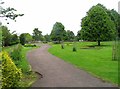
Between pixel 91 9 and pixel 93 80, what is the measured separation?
5655 centimetres

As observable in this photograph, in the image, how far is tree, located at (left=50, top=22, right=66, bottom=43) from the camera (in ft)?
338

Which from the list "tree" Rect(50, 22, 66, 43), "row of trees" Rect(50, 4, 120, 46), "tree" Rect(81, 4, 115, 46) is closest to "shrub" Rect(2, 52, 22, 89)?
"row of trees" Rect(50, 4, 120, 46)

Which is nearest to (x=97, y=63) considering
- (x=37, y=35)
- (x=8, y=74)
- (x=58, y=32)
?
(x=8, y=74)

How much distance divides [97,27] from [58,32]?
4006cm

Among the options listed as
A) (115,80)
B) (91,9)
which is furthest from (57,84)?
(91,9)

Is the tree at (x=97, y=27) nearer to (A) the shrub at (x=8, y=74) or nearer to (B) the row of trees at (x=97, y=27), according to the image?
(B) the row of trees at (x=97, y=27)

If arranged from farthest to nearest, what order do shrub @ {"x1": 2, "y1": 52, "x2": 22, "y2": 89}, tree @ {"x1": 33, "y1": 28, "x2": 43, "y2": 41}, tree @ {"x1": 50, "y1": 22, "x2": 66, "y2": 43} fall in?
tree @ {"x1": 33, "y1": 28, "x2": 43, "y2": 41} → tree @ {"x1": 50, "y1": 22, "x2": 66, "y2": 43} → shrub @ {"x1": 2, "y1": 52, "x2": 22, "y2": 89}

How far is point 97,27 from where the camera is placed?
2569 inches

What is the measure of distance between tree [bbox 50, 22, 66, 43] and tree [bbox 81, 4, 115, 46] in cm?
3545

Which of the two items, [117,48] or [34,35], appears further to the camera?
[34,35]

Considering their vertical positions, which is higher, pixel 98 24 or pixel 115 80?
pixel 98 24

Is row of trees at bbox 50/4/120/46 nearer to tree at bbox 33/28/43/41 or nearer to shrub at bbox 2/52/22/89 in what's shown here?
shrub at bbox 2/52/22/89

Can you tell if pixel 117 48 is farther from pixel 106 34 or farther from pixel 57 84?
pixel 106 34

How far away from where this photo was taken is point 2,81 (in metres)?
11.2
